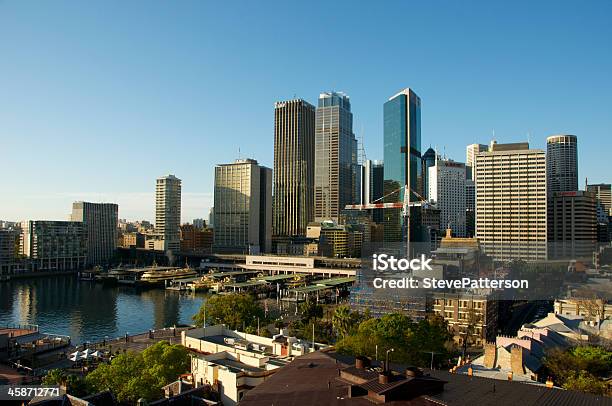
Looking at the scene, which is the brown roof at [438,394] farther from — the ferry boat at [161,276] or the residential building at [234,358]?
the ferry boat at [161,276]

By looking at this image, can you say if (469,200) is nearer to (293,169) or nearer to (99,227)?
(293,169)

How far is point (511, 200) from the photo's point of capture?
319ft

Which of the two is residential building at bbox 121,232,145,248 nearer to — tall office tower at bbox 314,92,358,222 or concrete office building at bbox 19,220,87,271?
concrete office building at bbox 19,220,87,271

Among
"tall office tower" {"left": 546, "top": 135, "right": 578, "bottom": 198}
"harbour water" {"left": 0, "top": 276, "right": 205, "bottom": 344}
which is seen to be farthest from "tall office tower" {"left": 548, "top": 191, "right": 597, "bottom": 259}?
"harbour water" {"left": 0, "top": 276, "right": 205, "bottom": 344}

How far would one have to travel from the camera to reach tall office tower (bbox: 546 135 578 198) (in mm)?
152375

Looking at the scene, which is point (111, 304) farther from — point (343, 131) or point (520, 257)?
point (343, 131)

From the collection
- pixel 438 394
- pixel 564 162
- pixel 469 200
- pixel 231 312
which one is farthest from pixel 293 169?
pixel 438 394

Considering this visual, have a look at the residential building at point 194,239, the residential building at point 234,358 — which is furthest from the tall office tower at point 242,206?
the residential building at point 234,358

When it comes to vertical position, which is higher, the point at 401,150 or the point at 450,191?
the point at 401,150

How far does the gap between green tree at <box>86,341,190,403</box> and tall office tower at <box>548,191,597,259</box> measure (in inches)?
3583

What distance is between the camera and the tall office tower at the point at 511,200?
94.7 m

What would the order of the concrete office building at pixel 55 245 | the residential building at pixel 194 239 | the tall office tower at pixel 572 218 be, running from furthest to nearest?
1. the residential building at pixel 194 239
2. the concrete office building at pixel 55 245
3. the tall office tower at pixel 572 218

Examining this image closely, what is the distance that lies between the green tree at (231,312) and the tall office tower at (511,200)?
64316 millimetres

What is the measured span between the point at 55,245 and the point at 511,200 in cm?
9628
